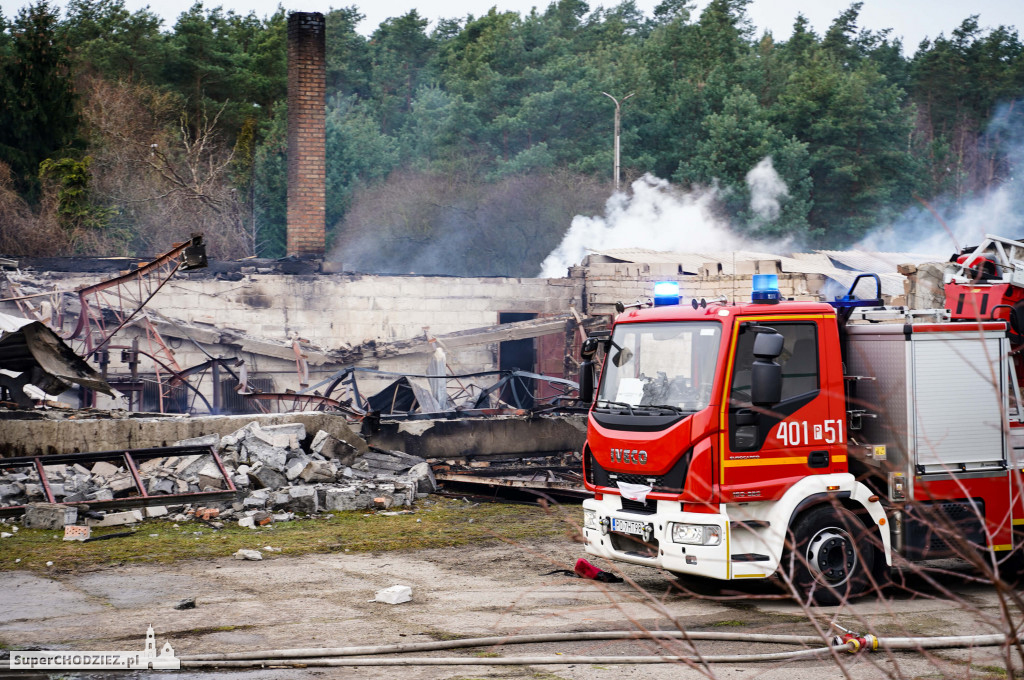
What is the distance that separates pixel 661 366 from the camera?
7395 millimetres

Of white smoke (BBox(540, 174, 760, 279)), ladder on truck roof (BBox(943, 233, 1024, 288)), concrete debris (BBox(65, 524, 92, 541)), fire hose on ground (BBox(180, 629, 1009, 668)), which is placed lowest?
concrete debris (BBox(65, 524, 92, 541))

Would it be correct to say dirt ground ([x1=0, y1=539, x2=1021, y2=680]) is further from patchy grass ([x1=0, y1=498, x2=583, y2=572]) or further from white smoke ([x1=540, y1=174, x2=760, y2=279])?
white smoke ([x1=540, y1=174, x2=760, y2=279])

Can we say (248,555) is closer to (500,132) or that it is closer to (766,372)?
(766,372)

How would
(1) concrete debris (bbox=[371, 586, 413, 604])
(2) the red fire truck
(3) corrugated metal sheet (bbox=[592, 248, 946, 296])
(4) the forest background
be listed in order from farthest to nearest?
(4) the forest background → (3) corrugated metal sheet (bbox=[592, 248, 946, 296]) → (1) concrete debris (bbox=[371, 586, 413, 604]) → (2) the red fire truck

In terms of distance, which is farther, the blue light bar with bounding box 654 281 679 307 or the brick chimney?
the brick chimney

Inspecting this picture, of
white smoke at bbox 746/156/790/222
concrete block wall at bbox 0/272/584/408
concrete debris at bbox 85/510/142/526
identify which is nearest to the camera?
concrete debris at bbox 85/510/142/526

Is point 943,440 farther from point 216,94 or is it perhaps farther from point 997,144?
point 997,144

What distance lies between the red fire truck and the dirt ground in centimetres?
45

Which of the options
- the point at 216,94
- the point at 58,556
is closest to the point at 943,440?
the point at 58,556

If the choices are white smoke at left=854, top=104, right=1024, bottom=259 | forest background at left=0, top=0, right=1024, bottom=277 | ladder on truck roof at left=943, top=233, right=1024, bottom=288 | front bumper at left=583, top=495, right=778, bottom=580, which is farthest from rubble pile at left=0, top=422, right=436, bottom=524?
white smoke at left=854, top=104, right=1024, bottom=259

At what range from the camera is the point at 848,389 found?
24.4ft

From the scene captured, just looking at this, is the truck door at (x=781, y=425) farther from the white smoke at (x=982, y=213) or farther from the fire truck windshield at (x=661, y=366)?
the white smoke at (x=982, y=213)

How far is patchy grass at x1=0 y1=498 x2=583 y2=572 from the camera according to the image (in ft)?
30.2

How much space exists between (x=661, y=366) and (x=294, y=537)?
480 centimetres
